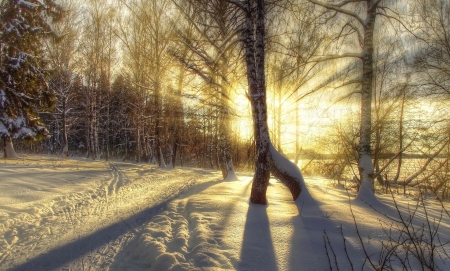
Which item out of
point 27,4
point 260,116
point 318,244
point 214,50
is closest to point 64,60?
point 27,4

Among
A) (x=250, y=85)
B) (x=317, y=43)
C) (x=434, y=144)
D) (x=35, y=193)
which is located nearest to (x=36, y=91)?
(x=35, y=193)

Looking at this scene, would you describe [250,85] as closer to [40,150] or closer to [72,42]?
[72,42]

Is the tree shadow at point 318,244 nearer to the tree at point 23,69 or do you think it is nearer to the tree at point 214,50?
the tree at point 214,50

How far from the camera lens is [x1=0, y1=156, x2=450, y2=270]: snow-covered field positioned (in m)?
2.71

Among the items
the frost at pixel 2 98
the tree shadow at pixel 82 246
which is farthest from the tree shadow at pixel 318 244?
the frost at pixel 2 98

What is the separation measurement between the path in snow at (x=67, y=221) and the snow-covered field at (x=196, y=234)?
0.02 m

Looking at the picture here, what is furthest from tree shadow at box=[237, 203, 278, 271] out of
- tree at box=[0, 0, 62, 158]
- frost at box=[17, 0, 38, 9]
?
frost at box=[17, 0, 38, 9]

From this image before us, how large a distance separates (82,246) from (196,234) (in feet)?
5.29

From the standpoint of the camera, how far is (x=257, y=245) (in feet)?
9.91

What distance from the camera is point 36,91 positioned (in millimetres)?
11797

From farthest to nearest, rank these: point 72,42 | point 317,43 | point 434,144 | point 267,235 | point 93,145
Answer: point 93,145 < point 72,42 < point 434,144 < point 317,43 < point 267,235

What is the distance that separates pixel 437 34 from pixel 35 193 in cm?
1452

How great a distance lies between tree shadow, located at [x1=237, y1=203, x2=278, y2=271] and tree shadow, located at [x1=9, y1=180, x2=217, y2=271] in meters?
1.90

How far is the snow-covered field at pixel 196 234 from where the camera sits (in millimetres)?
2713
